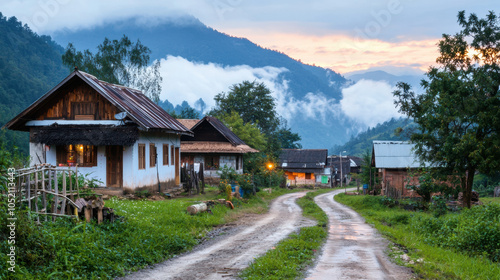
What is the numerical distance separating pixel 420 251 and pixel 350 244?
7.01 feet

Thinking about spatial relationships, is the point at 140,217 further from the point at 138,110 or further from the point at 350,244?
the point at 138,110

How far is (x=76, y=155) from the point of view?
894 inches

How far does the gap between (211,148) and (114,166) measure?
17620mm

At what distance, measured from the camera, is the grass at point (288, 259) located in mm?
9773

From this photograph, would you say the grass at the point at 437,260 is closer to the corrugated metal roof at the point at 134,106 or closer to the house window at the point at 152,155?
the corrugated metal roof at the point at 134,106

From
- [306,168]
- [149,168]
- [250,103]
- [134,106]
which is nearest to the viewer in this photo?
[134,106]

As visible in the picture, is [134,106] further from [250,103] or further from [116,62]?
[250,103]

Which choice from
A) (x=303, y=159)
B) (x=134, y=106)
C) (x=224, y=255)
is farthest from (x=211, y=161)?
(x=303, y=159)

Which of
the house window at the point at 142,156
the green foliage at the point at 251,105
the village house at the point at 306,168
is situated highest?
the green foliage at the point at 251,105

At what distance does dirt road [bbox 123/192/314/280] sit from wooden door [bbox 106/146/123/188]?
744 cm

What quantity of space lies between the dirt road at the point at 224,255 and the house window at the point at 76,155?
29.5ft

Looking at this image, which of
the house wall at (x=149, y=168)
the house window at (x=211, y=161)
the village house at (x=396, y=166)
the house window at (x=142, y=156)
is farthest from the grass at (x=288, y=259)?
the house window at (x=211, y=161)

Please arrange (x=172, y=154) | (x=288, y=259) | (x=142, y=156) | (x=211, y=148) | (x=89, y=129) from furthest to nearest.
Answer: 1. (x=211, y=148)
2. (x=172, y=154)
3. (x=142, y=156)
4. (x=89, y=129)
5. (x=288, y=259)

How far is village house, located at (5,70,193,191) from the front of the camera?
21.6 metres
